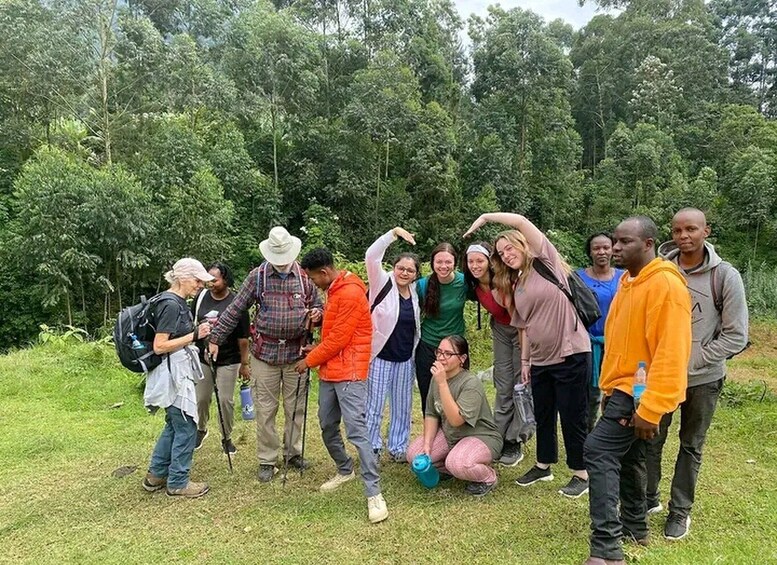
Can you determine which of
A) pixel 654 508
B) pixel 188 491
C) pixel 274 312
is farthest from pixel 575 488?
pixel 188 491

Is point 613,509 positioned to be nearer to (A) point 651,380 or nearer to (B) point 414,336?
(A) point 651,380

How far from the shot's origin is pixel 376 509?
313 cm

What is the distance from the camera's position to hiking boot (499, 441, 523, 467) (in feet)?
12.8

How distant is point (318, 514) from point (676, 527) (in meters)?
1.93

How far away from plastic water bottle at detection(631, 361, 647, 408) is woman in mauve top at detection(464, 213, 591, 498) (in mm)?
819

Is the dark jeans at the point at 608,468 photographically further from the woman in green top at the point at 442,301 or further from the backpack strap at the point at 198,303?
the backpack strap at the point at 198,303

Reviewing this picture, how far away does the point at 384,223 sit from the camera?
17094 millimetres

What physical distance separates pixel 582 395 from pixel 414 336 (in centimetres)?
118

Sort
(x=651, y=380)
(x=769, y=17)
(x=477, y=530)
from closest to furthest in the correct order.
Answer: (x=651, y=380)
(x=477, y=530)
(x=769, y=17)

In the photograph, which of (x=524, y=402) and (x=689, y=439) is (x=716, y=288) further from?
(x=524, y=402)

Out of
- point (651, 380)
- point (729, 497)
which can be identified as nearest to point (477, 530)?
point (651, 380)

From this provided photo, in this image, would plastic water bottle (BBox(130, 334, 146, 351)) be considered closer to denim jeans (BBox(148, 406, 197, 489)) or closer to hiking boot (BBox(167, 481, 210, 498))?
denim jeans (BBox(148, 406, 197, 489))

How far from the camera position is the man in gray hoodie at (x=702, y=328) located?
257 cm

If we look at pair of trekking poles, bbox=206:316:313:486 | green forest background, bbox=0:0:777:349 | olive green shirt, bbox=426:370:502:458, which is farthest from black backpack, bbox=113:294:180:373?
green forest background, bbox=0:0:777:349
